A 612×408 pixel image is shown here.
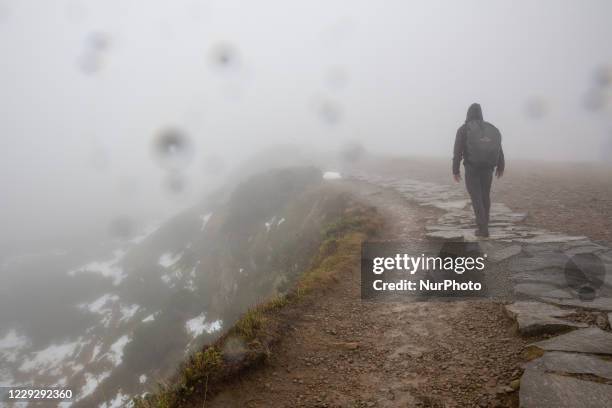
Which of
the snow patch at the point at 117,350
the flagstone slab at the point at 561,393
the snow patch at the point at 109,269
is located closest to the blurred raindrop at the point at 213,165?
the snow patch at the point at 109,269

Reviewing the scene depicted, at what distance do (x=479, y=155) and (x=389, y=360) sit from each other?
4519 millimetres

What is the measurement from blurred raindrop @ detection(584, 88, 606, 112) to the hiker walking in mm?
76030

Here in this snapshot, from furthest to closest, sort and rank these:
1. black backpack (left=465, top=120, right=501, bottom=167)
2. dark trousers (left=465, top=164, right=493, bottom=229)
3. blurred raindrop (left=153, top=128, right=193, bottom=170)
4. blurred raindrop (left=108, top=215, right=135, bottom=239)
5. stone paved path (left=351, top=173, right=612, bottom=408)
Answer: blurred raindrop (left=153, top=128, right=193, bottom=170)
blurred raindrop (left=108, top=215, right=135, bottom=239)
dark trousers (left=465, top=164, right=493, bottom=229)
black backpack (left=465, top=120, right=501, bottom=167)
stone paved path (left=351, top=173, right=612, bottom=408)

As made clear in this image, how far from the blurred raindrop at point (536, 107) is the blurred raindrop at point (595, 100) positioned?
6921 millimetres

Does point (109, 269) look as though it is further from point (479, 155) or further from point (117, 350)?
point (479, 155)

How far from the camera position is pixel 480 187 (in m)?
6.99

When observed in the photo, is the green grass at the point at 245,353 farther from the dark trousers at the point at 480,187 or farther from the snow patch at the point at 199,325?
the snow patch at the point at 199,325

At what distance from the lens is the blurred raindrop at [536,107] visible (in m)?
72.4

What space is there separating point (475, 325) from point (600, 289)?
5.92ft

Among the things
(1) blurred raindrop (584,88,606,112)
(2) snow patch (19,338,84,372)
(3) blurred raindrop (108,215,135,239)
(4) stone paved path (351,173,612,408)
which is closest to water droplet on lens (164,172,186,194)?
(3) blurred raindrop (108,215,135,239)

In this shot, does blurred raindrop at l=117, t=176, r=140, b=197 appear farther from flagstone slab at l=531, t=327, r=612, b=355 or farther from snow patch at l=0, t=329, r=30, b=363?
flagstone slab at l=531, t=327, r=612, b=355

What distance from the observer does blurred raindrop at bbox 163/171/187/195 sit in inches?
4700

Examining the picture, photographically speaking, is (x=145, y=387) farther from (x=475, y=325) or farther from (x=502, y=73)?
(x=502, y=73)

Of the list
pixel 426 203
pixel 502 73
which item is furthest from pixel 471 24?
pixel 426 203
